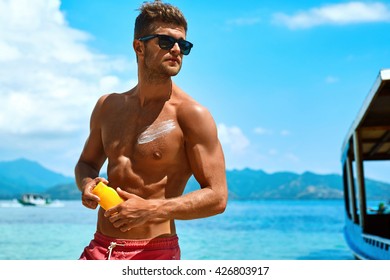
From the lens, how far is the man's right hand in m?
2.17

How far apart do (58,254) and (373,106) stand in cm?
1923

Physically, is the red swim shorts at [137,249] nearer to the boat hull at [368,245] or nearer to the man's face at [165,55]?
the man's face at [165,55]

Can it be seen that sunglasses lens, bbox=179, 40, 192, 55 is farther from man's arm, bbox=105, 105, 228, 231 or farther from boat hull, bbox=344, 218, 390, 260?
boat hull, bbox=344, 218, 390, 260

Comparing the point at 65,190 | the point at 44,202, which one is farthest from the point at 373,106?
the point at 65,190

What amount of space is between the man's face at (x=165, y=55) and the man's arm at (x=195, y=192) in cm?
16

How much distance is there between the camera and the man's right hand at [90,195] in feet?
7.11

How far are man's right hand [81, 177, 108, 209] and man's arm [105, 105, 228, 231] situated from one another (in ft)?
0.28

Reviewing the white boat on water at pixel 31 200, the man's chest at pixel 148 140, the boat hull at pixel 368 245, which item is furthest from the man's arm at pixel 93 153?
the white boat on water at pixel 31 200

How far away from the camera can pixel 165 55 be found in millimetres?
2219
